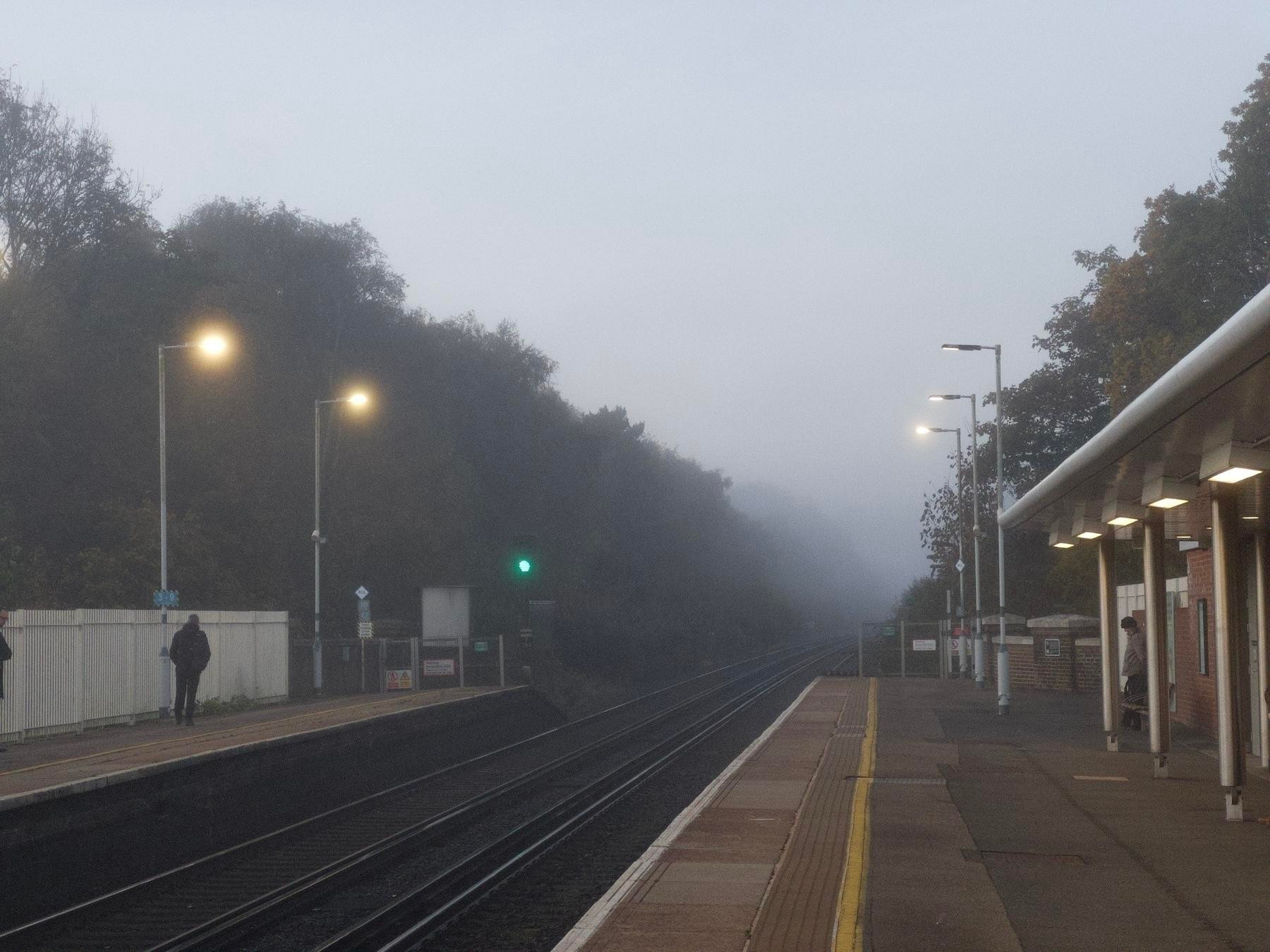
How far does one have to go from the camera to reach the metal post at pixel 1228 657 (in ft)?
39.8

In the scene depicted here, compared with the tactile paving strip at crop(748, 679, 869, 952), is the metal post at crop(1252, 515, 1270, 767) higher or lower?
higher

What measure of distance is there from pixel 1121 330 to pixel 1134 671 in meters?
27.8

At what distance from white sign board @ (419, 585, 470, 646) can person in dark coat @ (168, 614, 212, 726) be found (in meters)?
A: 18.1

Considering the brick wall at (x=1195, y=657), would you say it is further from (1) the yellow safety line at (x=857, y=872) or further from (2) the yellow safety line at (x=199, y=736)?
(2) the yellow safety line at (x=199, y=736)

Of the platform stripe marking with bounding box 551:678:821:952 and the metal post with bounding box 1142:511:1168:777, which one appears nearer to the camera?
the platform stripe marking with bounding box 551:678:821:952

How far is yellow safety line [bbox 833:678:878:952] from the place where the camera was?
25.8 feet

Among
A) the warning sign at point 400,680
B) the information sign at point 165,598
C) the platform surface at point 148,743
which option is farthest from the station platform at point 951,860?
the warning sign at point 400,680

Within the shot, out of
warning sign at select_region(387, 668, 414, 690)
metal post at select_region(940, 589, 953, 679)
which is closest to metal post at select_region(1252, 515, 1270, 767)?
warning sign at select_region(387, 668, 414, 690)

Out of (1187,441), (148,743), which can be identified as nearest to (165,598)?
(148,743)

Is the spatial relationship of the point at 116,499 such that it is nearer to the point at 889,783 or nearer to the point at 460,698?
the point at 460,698

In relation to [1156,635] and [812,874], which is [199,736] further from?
[1156,635]

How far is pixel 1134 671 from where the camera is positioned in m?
21.9

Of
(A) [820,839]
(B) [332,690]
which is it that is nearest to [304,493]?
(B) [332,690]

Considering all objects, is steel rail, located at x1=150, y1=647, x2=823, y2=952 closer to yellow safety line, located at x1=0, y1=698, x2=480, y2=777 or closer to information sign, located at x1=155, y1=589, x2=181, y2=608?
yellow safety line, located at x1=0, y1=698, x2=480, y2=777
